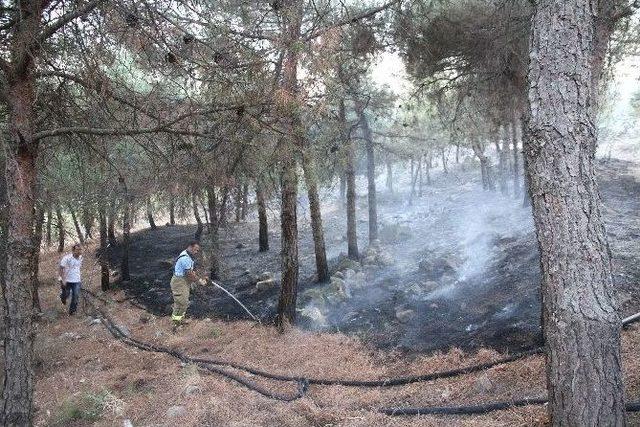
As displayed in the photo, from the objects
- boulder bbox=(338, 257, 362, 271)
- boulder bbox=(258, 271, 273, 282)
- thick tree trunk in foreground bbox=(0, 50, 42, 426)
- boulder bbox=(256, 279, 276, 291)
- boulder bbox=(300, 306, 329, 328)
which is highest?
thick tree trunk in foreground bbox=(0, 50, 42, 426)

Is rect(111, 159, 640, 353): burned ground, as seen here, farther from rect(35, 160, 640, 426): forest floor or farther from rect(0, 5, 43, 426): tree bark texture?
rect(0, 5, 43, 426): tree bark texture

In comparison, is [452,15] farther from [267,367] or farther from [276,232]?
[276,232]

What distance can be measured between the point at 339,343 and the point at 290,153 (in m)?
3.55

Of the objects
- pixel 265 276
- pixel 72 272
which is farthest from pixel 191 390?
pixel 265 276

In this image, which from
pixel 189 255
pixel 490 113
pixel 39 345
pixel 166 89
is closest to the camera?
pixel 166 89

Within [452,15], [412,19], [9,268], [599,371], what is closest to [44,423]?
[9,268]

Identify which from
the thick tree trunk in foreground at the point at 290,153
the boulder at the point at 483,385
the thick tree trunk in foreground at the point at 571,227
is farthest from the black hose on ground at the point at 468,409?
the thick tree trunk in foreground at the point at 290,153

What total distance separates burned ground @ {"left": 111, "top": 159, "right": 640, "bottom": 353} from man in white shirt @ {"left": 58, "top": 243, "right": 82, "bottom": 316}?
1.93 m

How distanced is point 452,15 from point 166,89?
17.4 ft

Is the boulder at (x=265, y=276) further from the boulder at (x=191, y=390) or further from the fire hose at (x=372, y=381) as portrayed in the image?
the boulder at (x=191, y=390)

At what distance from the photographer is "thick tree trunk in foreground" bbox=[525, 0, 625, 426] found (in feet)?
9.59

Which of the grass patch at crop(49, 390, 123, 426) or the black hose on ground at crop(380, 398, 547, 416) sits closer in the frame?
the black hose on ground at crop(380, 398, 547, 416)

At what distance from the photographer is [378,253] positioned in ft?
54.9

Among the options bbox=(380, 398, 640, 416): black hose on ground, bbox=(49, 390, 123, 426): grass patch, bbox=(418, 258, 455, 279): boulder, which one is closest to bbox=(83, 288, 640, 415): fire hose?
bbox=(380, 398, 640, 416): black hose on ground
